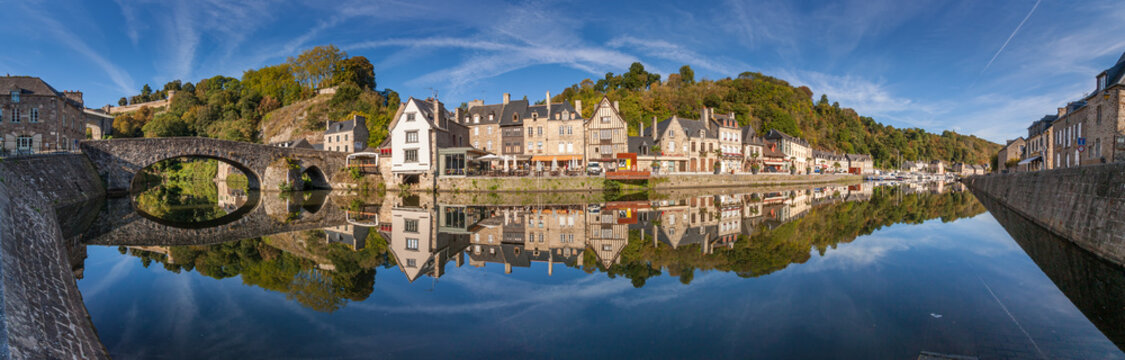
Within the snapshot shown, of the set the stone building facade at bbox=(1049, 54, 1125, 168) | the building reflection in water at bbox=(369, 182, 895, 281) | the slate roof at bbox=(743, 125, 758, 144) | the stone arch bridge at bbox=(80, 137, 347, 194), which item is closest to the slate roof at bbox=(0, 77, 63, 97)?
the stone arch bridge at bbox=(80, 137, 347, 194)

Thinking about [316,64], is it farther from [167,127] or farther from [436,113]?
[436,113]

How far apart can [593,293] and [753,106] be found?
71.8 metres

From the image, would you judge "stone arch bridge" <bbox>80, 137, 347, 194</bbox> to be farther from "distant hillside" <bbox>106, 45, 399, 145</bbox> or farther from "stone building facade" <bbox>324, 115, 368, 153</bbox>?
"distant hillside" <bbox>106, 45, 399, 145</bbox>

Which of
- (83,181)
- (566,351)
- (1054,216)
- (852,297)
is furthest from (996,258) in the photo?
(83,181)

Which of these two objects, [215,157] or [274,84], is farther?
[274,84]

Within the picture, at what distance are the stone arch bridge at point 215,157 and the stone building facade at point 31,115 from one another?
6231 mm

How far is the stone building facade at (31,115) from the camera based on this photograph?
1101 inches

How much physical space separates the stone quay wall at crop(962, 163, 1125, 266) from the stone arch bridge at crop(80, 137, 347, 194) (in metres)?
37.7

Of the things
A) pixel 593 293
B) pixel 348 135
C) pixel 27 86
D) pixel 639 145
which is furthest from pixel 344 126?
pixel 593 293

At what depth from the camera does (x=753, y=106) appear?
2825 inches

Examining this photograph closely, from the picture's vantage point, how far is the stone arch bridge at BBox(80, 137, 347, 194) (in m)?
25.5

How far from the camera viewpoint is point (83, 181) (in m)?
22.6

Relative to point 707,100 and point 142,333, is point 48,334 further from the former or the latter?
point 707,100

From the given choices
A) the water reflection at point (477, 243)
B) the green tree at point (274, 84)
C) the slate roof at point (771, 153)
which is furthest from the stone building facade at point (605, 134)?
the green tree at point (274, 84)
